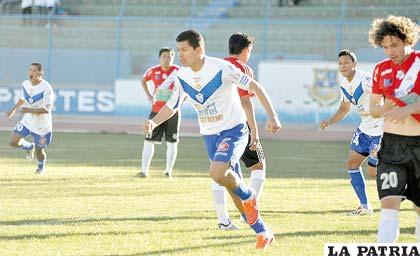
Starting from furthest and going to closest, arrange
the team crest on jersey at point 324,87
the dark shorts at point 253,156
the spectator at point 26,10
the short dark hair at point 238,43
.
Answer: the spectator at point 26,10 < the team crest on jersey at point 324,87 < the dark shorts at point 253,156 < the short dark hair at point 238,43

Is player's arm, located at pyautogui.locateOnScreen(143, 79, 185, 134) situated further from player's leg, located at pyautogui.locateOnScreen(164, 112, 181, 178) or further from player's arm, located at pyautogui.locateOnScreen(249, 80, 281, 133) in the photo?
player's leg, located at pyautogui.locateOnScreen(164, 112, 181, 178)

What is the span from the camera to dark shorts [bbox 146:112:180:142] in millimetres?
17403

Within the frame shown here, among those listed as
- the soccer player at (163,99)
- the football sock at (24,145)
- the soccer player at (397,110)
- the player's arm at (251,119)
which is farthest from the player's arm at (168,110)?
the football sock at (24,145)

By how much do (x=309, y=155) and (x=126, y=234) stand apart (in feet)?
45.1

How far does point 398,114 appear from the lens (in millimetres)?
7613

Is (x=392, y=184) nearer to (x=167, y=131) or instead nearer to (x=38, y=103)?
(x=167, y=131)

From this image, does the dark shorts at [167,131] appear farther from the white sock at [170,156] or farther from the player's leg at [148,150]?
the white sock at [170,156]

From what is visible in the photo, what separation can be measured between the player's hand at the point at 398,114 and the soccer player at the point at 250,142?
2380mm

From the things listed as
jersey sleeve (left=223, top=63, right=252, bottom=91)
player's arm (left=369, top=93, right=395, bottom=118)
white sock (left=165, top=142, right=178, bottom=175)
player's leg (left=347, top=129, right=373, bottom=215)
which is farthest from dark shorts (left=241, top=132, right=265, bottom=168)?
white sock (left=165, top=142, right=178, bottom=175)

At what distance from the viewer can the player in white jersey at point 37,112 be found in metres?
16.7

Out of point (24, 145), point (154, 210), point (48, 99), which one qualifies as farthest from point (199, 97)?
point (24, 145)

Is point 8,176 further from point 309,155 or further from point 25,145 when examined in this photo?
point 309,155

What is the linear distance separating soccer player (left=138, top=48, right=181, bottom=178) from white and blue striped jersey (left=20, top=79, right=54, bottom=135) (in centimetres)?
175

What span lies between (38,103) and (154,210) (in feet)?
18.8
